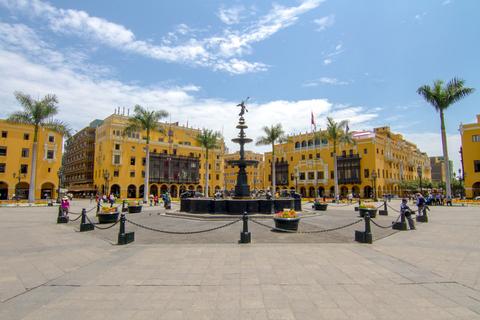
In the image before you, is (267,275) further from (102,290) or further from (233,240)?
(233,240)

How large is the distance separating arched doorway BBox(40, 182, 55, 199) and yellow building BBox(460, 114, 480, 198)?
237 ft

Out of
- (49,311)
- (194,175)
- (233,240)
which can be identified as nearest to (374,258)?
(233,240)

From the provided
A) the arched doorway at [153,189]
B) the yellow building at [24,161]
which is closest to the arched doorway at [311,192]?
the arched doorway at [153,189]

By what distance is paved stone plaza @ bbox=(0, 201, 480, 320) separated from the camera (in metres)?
4.36

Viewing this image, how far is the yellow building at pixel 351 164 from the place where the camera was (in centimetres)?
5869

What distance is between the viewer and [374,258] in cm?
753

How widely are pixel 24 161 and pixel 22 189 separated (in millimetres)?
5039

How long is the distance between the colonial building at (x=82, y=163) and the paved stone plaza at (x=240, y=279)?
196 feet

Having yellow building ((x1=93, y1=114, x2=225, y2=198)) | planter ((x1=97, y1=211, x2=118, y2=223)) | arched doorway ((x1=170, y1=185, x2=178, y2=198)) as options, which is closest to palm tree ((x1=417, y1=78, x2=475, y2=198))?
planter ((x1=97, y1=211, x2=118, y2=223))

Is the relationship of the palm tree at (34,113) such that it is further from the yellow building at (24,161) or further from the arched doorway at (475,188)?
the arched doorway at (475,188)

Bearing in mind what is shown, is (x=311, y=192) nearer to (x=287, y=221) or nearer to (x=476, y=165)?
(x=476, y=165)

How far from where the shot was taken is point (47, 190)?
5109 cm

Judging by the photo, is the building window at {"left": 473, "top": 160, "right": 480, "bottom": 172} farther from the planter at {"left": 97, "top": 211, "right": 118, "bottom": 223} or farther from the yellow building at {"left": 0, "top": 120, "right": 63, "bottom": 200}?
the yellow building at {"left": 0, "top": 120, "right": 63, "bottom": 200}

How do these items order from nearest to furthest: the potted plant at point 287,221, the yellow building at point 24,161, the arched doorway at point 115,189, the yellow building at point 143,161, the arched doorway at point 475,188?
1. the potted plant at point 287,221
2. the yellow building at point 24,161
3. the arched doorway at point 475,188
4. the arched doorway at point 115,189
5. the yellow building at point 143,161
